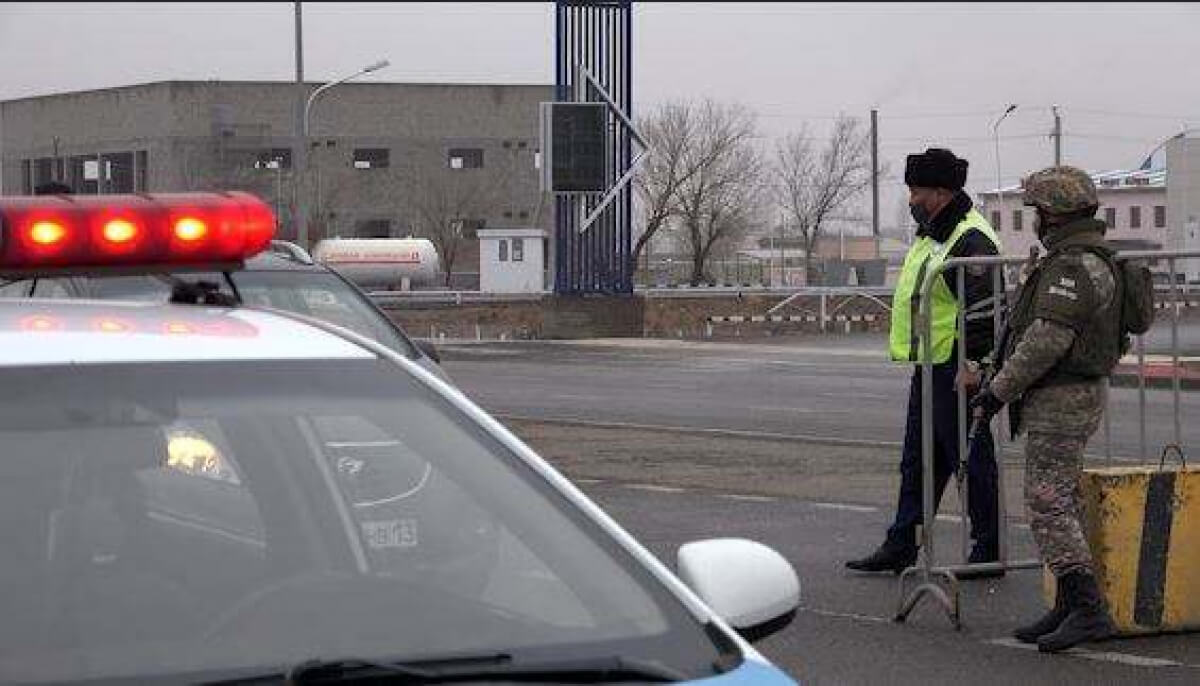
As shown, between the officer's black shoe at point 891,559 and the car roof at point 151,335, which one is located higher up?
the car roof at point 151,335

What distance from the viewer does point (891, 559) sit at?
9078 mm

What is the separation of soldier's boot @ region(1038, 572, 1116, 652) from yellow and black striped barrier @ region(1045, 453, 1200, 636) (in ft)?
0.87

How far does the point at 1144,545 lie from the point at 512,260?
50763 mm

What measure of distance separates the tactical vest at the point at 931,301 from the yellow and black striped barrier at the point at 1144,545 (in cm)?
Result: 115

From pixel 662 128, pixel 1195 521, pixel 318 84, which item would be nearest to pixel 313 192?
pixel 318 84

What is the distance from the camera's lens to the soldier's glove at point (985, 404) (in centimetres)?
768

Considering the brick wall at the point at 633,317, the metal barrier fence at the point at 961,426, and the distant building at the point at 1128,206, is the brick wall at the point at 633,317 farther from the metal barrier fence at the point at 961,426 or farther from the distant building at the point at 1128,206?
the metal barrier fence at the point at 961,426

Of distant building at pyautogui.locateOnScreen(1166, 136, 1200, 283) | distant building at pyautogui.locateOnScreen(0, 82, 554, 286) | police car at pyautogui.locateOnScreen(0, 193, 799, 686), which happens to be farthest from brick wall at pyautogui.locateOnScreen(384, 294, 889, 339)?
police car at pyautogui.locateOnScreen(0, 193, 799, 686)

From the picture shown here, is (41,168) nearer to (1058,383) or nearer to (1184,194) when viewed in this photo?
(1184,194)

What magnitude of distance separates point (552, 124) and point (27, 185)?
1448 inches

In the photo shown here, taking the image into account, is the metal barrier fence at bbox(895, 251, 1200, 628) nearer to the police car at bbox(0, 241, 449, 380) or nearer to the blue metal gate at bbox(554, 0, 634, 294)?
the police car at bbox(0, 241, 449, 380)

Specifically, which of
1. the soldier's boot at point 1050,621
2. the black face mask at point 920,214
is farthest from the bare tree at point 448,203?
the soldier's boot at point 1050,621

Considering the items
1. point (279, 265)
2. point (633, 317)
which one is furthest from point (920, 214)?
point (633, 317)

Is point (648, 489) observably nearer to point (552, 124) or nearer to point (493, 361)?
point (493, 361)
